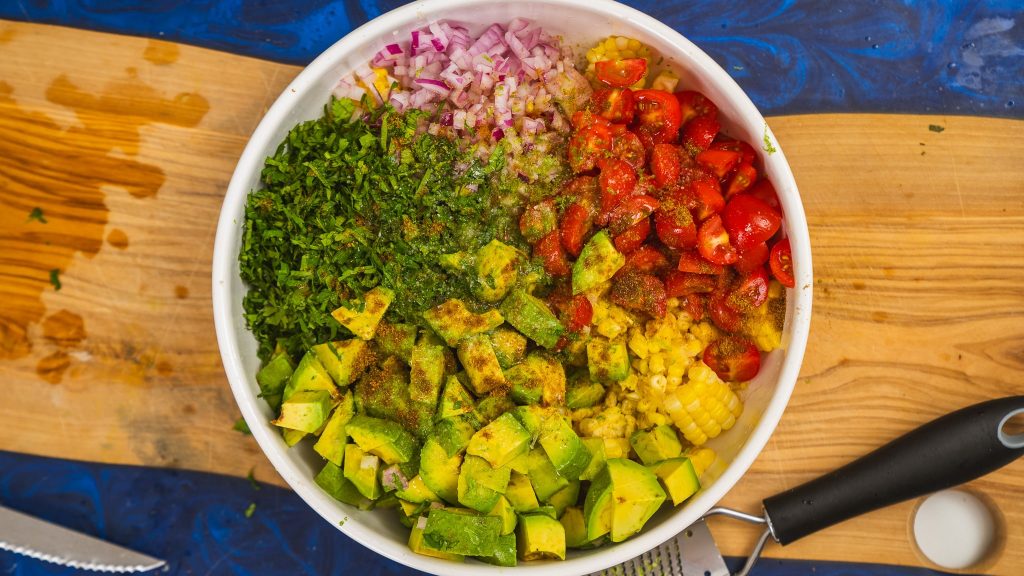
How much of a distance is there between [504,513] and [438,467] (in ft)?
0.72

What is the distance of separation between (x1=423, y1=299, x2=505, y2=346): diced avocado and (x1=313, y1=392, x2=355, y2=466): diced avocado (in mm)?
341

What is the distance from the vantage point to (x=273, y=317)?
207 centimetres

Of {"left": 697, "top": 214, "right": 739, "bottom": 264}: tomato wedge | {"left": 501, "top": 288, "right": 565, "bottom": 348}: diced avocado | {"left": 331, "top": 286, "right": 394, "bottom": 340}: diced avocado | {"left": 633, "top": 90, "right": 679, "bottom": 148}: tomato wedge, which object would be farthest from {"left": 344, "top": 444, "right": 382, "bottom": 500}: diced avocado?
{"left": 633, "top": 90, "right": 679, "bottom": 148}: tomato wedge

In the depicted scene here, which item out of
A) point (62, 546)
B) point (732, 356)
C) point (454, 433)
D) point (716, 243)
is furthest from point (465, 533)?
point (62, 546)

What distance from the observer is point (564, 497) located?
2.04m

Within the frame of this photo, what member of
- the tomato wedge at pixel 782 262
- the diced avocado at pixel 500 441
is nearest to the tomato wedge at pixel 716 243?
the tomato wedge at pixel 782 262

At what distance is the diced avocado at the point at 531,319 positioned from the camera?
194cm

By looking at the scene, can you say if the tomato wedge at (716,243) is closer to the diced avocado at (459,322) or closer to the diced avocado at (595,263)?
the diced avocado at (595,263)

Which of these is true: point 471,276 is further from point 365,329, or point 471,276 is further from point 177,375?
point 177,375

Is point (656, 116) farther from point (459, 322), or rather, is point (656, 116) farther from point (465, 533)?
point (465, 533)

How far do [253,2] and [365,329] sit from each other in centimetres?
129

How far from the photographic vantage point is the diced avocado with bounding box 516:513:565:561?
1894mm

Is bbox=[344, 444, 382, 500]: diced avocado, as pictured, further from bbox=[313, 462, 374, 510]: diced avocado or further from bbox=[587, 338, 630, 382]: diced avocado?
bbox=[587, 338, 630, 382]: diced avocado

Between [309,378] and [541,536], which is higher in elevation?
[309,378]
